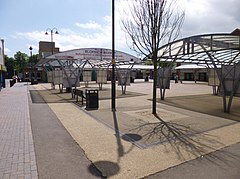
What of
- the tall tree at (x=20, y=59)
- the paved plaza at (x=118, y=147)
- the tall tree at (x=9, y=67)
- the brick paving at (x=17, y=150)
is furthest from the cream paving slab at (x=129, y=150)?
the tall tree at (x=20, y=59)

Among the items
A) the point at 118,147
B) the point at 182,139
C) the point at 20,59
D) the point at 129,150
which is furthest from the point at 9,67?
the point at 182,139

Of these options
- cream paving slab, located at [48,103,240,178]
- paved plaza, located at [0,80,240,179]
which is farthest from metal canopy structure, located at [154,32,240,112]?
cream paving slab, located at [48,103,240,178]

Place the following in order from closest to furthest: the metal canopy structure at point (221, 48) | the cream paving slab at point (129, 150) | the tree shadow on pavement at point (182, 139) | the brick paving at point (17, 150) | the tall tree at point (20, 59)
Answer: the brick paving at point (17, 150) < the cream paving slab at point (129, 150) < the tree shadow on pavement at point (182, 139) < the metal canopy structure at point (221, 48) < the tall tree at point (20, 59)

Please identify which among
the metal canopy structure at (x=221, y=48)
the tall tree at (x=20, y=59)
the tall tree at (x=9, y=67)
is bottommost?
the metal canopy structure at (x=221, y=48)

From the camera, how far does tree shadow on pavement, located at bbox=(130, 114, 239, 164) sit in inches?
181

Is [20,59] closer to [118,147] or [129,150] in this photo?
[118,147]

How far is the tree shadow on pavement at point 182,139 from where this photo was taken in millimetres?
4602

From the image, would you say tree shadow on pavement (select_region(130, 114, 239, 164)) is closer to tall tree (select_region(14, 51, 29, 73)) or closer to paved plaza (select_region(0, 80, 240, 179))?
paved plaza (select_region(0, 80, 240, 179))

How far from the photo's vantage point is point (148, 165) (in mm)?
3963

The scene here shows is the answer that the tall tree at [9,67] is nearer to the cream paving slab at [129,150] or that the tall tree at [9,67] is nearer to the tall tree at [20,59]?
the tall tree at [20,59]

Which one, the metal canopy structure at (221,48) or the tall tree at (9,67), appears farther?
the tall tree at (9,67)

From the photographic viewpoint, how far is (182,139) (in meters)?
5.61

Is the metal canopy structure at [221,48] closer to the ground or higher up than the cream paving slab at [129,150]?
higher up

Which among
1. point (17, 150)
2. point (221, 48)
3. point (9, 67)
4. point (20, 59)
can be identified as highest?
point (20, 59)
